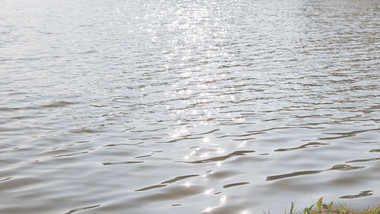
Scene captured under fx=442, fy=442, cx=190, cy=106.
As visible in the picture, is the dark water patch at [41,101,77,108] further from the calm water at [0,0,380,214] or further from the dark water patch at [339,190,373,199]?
the dark water patch at [339,190,373,199]

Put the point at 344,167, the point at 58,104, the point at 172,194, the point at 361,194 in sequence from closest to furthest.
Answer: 1. the point at 361,194
2. the point at 172,194
3. the point at 344,167
4. the point at 58,104

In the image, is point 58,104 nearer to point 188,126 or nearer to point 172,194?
point 188,126

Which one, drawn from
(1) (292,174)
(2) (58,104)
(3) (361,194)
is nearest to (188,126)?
(1) (292,174)

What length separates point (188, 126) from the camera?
857 centimetres

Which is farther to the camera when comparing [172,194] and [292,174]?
[292,174]

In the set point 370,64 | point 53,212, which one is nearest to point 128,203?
point 53,212

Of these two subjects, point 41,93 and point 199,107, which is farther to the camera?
point 41,93

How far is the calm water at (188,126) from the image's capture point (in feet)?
17.1

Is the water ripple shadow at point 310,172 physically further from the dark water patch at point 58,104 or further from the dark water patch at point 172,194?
the dark water patch at point 58,104

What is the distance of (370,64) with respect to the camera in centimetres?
1556

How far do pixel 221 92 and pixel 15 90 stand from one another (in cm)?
556

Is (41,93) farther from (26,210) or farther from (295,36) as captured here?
(295,36)

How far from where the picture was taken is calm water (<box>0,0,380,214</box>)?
17.1 feet

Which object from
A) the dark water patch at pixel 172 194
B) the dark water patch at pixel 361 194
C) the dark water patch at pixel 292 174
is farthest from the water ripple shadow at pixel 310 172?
the dark water patch at pixel 172 194
